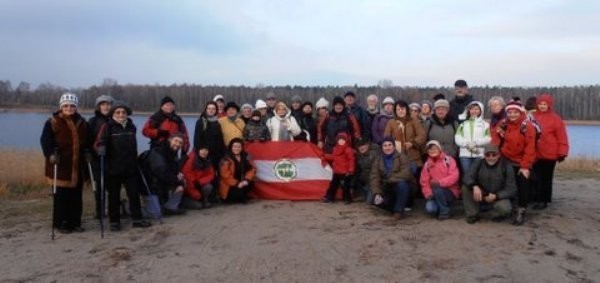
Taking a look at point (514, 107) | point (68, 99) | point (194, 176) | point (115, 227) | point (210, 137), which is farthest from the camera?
point (210, 137)

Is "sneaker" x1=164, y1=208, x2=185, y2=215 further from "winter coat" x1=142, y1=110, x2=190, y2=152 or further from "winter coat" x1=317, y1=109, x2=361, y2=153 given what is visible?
"winter coat" x1=317, y1=109, x2=361, y2=153

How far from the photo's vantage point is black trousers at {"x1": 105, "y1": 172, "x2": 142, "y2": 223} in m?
8.07

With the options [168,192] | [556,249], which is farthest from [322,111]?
[556,249]

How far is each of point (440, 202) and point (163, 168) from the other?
4.17 metres

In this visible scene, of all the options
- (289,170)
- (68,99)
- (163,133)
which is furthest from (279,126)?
(68,99)

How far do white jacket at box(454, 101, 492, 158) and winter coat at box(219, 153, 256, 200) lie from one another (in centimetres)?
349

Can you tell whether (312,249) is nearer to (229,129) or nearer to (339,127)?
(339,127)

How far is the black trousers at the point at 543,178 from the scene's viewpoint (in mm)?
8992

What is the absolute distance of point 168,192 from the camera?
9.13 m

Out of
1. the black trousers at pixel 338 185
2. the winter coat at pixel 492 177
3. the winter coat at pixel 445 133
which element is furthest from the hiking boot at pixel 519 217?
the black trousers at pixel 338 185

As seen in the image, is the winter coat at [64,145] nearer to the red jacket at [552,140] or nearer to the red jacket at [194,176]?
the red jacket at [194,176]

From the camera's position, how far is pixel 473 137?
872 cm

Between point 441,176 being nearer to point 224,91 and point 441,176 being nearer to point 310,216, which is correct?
point 310,216

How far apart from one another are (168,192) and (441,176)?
165 inches
